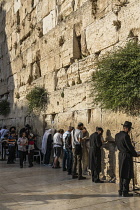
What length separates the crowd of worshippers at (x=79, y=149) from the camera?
501cm

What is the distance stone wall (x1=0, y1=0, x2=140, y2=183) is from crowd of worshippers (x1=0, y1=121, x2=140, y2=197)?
1.63ft

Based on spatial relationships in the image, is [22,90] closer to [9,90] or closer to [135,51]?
[9,90]

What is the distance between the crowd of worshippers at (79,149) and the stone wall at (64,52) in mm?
498

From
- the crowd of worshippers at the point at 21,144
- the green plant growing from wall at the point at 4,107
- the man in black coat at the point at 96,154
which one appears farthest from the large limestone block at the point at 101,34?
the green plant growing from wall at the point at 4,107

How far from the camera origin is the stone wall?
670 cm

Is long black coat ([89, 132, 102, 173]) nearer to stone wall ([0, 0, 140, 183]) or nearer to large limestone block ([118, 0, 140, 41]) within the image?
stone wall ([0, 0, 140, 183])

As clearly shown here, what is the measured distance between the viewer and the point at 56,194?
5191 mm

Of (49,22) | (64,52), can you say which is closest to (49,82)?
(64,52)

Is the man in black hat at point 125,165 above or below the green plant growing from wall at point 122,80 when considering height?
below

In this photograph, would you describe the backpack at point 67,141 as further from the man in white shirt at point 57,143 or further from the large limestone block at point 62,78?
the large limestone block at point 62,78

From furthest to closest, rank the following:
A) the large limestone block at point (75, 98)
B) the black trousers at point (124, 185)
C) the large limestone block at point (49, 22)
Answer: the large limestone block at point (49, 22) → the large limestone block at point (75, 98) → the black trousers at point (124, 185)

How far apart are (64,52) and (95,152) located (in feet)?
13.5

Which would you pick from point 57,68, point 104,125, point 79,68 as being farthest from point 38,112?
point 104,125

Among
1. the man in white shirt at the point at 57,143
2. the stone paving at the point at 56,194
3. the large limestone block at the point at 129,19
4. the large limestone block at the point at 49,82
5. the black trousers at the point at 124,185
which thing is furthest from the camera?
the large limestone block at the point at 49,82
